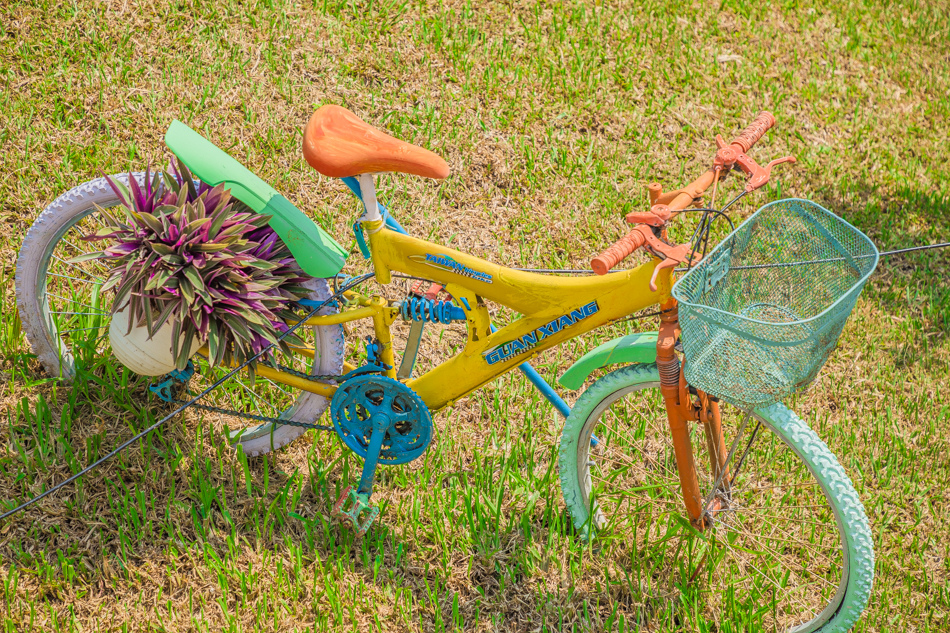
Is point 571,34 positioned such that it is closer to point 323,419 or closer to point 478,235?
point 478,235

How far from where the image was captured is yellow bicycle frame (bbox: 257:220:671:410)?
2500 mm

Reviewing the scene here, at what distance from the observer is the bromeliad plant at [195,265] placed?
8.45 ft

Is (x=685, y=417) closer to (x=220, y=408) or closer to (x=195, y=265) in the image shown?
(x=195, y=265)

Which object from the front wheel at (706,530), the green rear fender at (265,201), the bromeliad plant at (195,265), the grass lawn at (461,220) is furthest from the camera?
the grass lawn at (461,220)

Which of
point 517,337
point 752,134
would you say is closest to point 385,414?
point 517,337

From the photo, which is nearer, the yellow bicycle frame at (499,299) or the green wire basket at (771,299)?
the green wire basket at (771,299)

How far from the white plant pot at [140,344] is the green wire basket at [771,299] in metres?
1.72

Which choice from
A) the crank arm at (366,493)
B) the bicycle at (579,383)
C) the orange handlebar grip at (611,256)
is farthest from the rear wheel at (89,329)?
the orange handlebar grip at (611,256)

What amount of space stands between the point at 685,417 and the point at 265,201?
158 centimetres

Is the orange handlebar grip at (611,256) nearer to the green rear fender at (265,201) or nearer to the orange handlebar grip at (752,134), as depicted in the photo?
the orange handlebar grip at (752,134)

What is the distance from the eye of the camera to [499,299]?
8.70ft

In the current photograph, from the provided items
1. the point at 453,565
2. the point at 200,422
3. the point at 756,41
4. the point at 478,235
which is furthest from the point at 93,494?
the point at 756,41

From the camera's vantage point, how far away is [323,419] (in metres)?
3.37

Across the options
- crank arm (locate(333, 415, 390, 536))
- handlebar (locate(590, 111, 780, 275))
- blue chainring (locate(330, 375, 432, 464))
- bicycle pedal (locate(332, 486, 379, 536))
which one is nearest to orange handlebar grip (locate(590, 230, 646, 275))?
handlebar (locate(590, 111, 780, 275))
